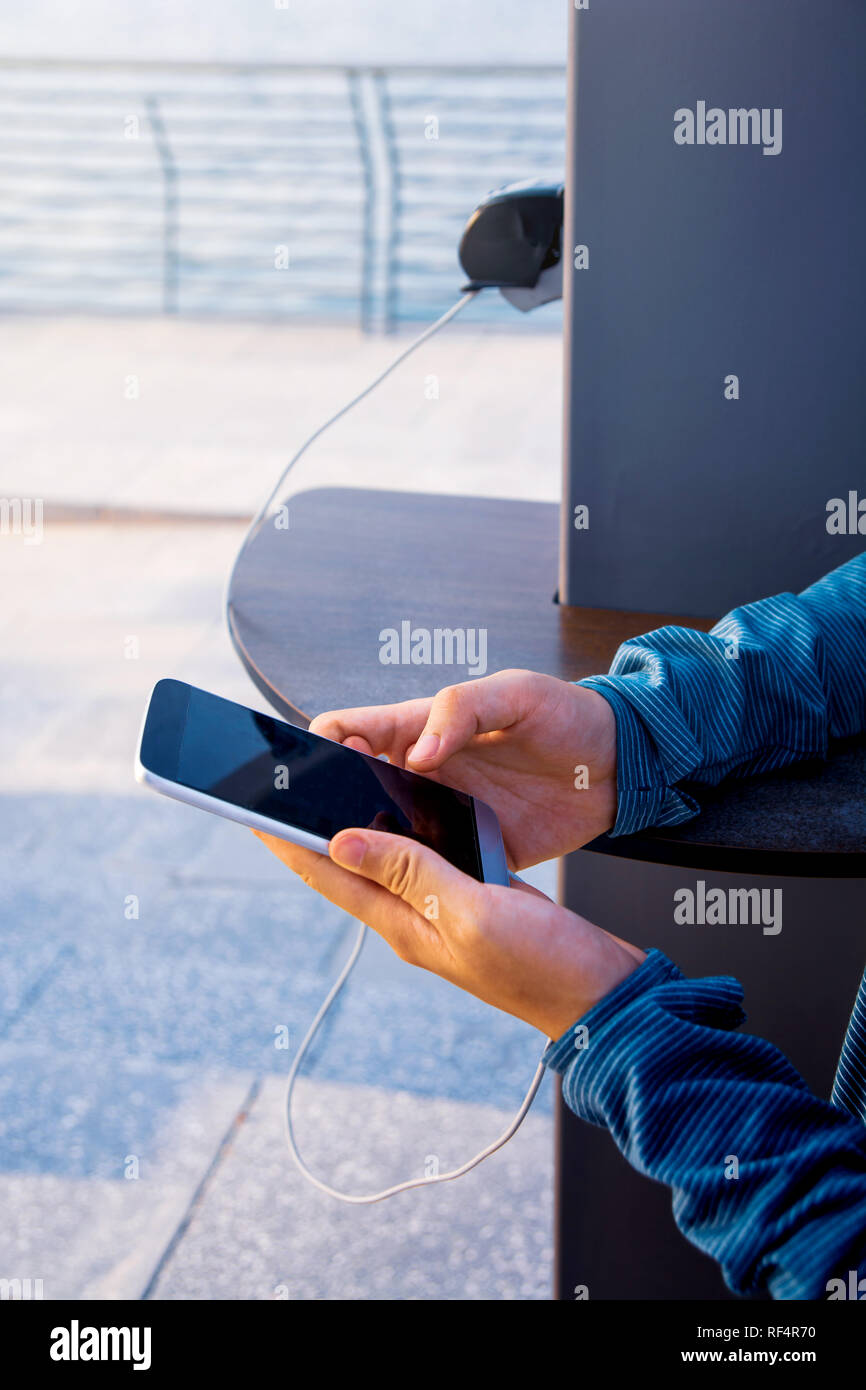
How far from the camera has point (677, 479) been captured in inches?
33.9

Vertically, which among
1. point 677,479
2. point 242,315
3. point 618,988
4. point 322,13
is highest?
point 322,13

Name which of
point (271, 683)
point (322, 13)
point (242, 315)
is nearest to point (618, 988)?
point (271, 683)

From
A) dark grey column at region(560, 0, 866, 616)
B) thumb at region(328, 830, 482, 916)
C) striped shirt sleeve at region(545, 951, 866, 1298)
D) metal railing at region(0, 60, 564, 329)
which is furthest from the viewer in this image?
metal railing at region(0, 60, 564, 329)

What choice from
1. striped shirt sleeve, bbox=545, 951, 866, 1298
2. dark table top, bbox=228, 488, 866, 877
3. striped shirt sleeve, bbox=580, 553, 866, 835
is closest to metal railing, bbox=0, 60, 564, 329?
dark table top, bbox=228, 488, 866, 877

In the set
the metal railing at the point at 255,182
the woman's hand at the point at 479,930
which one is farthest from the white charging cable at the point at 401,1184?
the metal railing at the point at 255,182

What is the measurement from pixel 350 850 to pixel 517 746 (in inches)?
Answer: 5.9

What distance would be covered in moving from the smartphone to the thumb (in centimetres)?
3

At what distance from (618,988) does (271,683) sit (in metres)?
0.34

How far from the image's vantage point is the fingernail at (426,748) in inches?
26.1

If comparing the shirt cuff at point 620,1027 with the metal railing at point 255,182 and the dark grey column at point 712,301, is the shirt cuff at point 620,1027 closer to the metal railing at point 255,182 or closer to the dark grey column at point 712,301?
the dark grey column at point 712,301

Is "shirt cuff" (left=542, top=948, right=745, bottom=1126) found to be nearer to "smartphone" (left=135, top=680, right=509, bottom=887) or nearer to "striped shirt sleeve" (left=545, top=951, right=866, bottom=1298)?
"striped shirt sleeve" (left=545, top=951, right=866, bottom=1298)

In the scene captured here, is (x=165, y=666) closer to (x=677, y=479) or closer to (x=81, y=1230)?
(x=81, y=1230)

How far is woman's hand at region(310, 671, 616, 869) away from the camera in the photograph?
668 millimetres

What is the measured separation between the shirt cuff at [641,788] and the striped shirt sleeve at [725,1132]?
132mm
